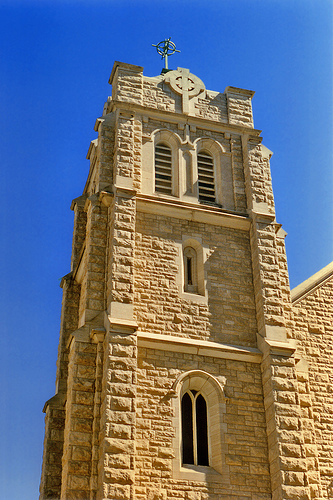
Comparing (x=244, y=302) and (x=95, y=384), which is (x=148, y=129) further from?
(x=95, y=384)

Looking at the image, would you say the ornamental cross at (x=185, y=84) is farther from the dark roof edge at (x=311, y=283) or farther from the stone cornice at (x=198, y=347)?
the stone cornice at (x=198, y=347)

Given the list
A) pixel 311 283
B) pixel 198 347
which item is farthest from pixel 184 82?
pixel 198 347

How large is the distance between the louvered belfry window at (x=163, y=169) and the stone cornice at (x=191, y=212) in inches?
27.0

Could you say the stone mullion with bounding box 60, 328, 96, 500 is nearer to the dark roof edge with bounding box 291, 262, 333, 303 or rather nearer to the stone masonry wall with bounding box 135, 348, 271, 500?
the stone masonry wall with bounding box 135, 348, 271, 500

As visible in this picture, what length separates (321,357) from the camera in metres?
18.8

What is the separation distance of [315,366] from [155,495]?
5.91m

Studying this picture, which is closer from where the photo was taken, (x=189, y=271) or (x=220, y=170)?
(x=189, y=271)

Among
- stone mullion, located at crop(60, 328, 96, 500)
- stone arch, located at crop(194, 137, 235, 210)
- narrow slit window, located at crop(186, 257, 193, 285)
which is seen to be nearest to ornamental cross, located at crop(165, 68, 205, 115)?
stone arch, located at crop(194, 137, 235, 210)

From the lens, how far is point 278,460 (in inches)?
614

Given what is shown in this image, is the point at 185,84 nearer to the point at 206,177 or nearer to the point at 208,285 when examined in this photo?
the point at 206,177

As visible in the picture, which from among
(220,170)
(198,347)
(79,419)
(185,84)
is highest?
(185,84)

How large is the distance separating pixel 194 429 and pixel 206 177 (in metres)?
7.37

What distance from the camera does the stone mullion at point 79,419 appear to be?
14.6 meters

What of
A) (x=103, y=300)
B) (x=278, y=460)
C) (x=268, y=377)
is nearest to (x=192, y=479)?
(x=278, y=460)
